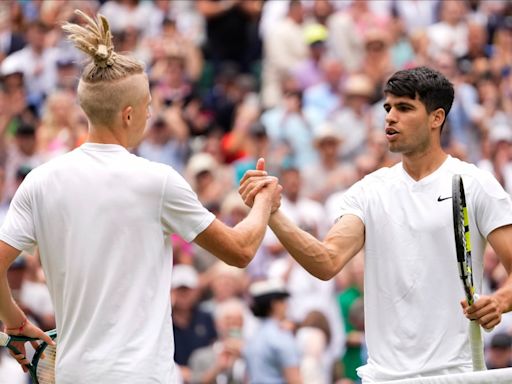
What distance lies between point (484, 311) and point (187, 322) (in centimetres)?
638

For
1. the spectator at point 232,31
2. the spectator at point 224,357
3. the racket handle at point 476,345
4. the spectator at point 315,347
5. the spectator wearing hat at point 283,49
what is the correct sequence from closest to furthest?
the racket handle at point 476,345
the spectator at point 224,357
the spectator at point 315,347
the spectator wearing hat at point 283,49
the spectator at point 232,31

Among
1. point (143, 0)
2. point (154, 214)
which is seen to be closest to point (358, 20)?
point (143, 0)

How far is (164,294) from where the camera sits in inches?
241

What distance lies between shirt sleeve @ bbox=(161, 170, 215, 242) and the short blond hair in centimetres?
38

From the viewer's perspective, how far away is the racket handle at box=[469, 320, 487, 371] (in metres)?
6.56

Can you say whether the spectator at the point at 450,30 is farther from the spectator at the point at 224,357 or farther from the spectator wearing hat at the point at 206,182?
the spectator at the point at 224,357

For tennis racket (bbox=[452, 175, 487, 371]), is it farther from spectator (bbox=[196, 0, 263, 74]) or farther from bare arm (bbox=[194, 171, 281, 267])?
spectator (bbox=[196, 0, 263, 74])

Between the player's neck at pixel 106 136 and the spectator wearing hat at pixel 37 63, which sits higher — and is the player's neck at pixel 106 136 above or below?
below

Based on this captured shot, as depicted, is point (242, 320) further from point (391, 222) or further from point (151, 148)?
point (391, 222)

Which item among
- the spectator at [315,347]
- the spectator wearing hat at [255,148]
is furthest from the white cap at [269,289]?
the spectator wearing hat at [255,148]

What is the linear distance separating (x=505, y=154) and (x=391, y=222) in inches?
319

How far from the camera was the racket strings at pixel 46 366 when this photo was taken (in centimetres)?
644

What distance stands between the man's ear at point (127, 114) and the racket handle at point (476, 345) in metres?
1.82

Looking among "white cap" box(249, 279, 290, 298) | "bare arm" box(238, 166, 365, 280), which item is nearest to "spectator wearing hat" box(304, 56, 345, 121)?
"white cap" box(249, 279, 290, 298)
